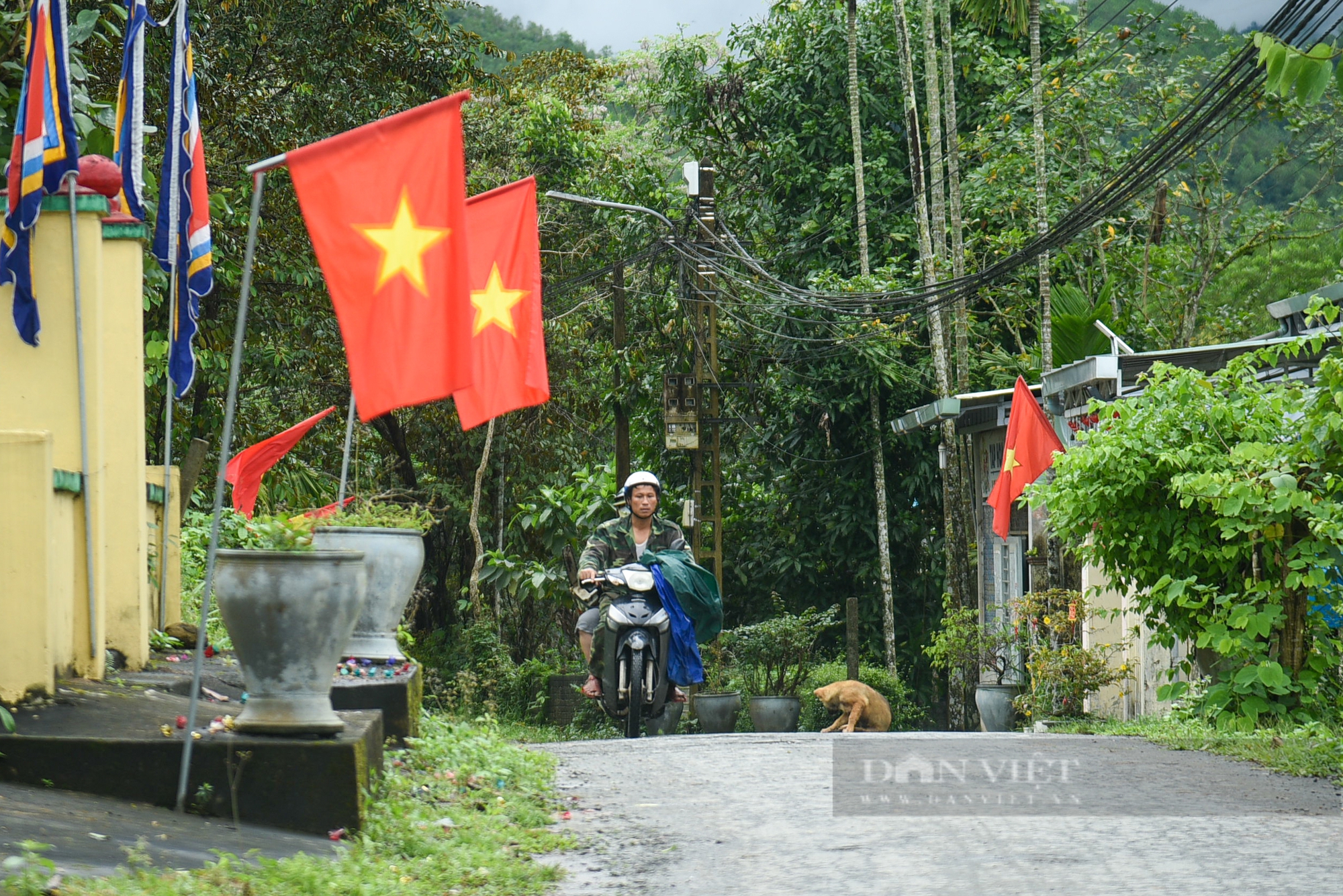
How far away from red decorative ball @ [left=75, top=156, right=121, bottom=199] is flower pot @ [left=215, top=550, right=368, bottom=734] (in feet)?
9.73

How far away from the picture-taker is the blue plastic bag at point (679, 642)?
11180mm

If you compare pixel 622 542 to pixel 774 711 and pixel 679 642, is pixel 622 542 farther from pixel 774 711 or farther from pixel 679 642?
pixel 774 711

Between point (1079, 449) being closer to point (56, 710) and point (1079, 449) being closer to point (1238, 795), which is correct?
point (1238, 795)

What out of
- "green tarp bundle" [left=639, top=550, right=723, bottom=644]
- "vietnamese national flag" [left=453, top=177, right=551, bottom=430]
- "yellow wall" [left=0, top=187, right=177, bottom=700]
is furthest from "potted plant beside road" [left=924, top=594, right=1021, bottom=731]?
"yellow wall" [left=0, top=187, right=177, bottom=700]

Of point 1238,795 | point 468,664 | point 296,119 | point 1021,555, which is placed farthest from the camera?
point 468,664

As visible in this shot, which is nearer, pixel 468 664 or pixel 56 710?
pixel 56 710

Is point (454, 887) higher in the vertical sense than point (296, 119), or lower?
lower

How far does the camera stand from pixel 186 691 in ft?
22.9

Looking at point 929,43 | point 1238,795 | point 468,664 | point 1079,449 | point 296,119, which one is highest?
point 929,43

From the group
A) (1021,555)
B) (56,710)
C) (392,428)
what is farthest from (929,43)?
(56,710)

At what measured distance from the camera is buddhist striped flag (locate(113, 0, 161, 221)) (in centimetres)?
867

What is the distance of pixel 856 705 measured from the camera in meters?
16.2

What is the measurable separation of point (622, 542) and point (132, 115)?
4.73m

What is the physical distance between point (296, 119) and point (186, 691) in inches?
499
